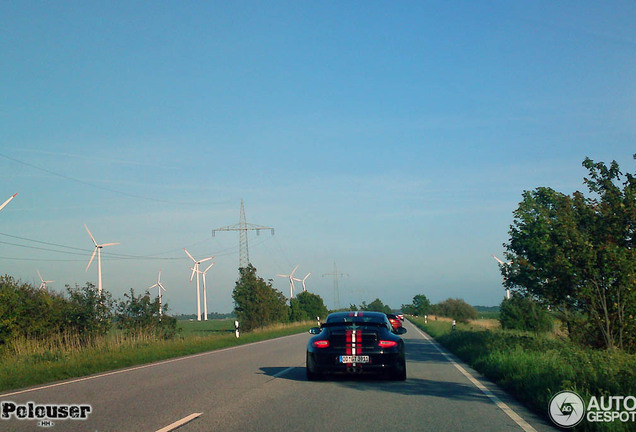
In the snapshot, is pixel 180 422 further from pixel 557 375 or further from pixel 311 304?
pixel 311 304

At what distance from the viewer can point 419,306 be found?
479 feet

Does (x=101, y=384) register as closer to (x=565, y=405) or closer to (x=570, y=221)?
(x=565, y=405)

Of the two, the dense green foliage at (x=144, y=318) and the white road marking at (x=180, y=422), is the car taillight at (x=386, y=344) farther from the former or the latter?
the dense green foliage at (x=144, y=318)

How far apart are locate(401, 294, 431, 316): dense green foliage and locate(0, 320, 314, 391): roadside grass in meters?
107

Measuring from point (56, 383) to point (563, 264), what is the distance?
538 inches

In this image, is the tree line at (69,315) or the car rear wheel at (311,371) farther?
the tree line at (69,315)

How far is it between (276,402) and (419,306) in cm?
13898

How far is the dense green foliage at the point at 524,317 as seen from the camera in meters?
43.0

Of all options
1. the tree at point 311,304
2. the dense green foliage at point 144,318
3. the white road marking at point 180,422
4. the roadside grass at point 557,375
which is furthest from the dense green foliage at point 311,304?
the white road marking at point 180,422

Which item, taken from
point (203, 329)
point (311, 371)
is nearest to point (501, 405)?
point (311, 371)

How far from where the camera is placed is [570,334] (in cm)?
2117

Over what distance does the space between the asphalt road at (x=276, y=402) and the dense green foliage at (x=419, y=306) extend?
→ 387 ft

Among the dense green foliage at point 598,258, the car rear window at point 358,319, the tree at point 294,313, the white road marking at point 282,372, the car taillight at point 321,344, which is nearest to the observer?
the car taillight at point 321,344

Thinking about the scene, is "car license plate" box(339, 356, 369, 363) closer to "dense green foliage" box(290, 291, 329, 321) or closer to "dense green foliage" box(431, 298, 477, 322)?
"dense green foliage" box(290, 291, 329, 321)
